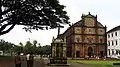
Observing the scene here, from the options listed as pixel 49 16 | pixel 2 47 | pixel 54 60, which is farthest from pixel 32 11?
pixel 2 47

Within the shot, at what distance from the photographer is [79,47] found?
299 ft

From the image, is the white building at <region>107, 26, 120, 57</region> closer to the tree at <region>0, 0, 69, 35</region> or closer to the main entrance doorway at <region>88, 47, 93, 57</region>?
the main entrance doorway at <region>88, 47, 93, 57</region>

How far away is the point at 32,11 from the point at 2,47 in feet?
208

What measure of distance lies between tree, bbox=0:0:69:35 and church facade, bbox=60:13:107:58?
62868 mm

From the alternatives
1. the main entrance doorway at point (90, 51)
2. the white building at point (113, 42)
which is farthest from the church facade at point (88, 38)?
the white building at point (113, 42)

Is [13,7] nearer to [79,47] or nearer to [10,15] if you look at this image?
Result: [10,15]

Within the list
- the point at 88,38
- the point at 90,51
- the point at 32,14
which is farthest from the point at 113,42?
the point at 32,14

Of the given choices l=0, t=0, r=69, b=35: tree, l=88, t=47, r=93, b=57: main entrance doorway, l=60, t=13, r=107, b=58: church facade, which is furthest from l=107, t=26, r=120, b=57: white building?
l=0, t=0, r=69, b=35: tree

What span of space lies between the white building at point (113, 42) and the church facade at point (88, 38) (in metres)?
3.99

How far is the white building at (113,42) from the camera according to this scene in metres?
91.0

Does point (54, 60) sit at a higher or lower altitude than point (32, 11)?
lower

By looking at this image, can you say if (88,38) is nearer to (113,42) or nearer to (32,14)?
(113,42)

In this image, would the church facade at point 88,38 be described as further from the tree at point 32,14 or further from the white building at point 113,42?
the tree at point 32,14

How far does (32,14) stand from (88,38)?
67.4 m
